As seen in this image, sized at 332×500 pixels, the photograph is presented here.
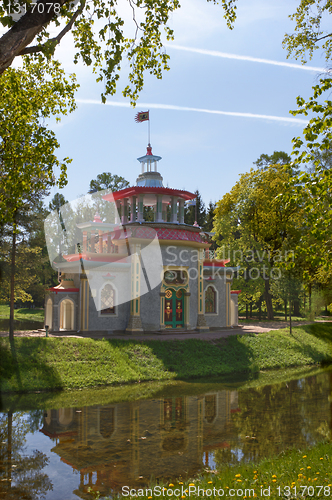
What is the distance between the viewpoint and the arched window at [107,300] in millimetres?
22812

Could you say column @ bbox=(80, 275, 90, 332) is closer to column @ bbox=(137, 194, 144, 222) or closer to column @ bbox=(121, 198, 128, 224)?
column @ bbox=(137, 194, 144, 222)

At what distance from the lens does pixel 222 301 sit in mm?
27656

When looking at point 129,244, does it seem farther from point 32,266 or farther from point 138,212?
point 32,266

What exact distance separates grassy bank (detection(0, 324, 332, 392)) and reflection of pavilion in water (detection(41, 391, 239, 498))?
3090 millimetres

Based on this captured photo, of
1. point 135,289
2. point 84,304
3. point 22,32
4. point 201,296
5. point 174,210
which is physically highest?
point 174,210

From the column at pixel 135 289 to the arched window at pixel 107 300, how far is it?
3.42ft

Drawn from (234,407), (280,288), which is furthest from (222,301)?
(234,407)

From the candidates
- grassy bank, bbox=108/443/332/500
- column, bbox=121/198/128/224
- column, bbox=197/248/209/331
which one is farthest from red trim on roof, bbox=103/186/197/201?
grassy bank, bbox=108/443/332/500

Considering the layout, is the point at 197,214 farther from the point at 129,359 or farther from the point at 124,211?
the point at 129,359

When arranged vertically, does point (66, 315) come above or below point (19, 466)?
above

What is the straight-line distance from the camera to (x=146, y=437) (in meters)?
10.1

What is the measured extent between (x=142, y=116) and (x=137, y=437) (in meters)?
21.6

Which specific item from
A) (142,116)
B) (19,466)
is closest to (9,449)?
(19,466)

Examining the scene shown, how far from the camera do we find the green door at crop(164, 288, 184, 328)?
2427 cm
